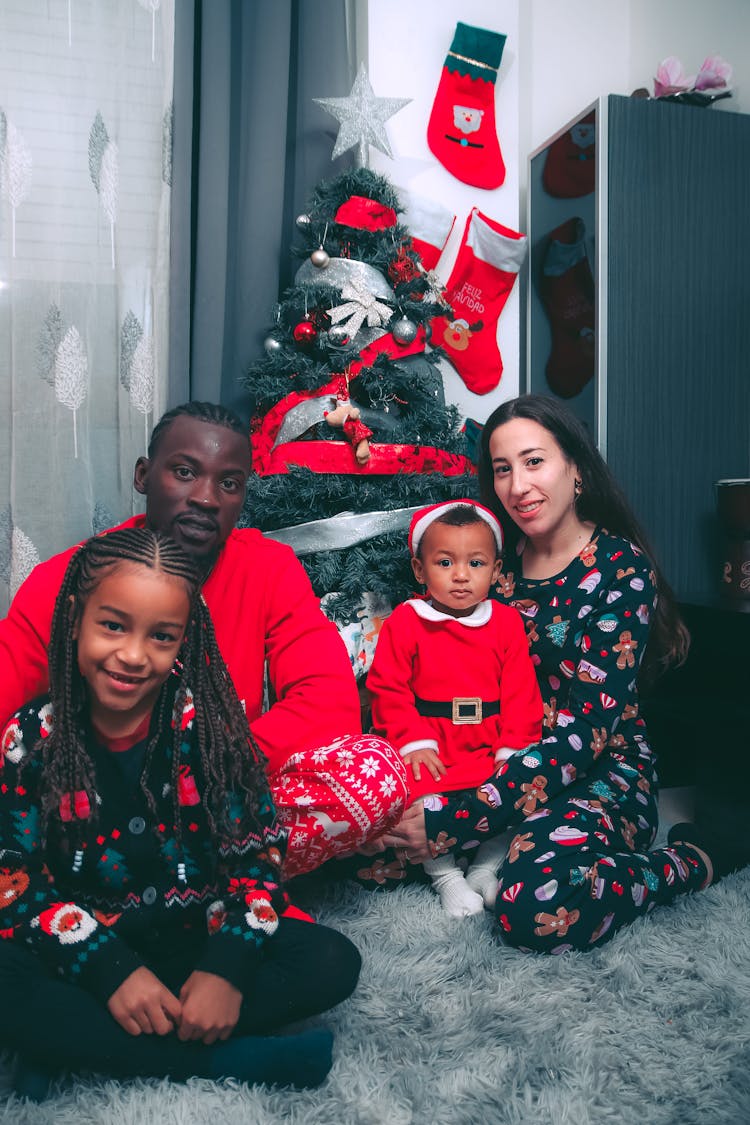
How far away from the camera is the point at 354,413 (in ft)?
6.03

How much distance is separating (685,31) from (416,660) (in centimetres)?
236

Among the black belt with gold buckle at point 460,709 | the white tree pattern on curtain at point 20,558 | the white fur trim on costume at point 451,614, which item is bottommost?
the black belt with gold buckle at point 460,709

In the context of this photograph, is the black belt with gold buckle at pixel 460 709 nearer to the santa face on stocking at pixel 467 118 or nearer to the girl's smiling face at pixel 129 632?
the girl's smiling face at pixel 129 632

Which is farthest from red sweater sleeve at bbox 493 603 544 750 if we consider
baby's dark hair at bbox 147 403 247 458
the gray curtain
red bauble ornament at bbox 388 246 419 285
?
the gray curtain

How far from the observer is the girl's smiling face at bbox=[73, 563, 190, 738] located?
1020mm

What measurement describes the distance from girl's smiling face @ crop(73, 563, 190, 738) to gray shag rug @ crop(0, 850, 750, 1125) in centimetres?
39

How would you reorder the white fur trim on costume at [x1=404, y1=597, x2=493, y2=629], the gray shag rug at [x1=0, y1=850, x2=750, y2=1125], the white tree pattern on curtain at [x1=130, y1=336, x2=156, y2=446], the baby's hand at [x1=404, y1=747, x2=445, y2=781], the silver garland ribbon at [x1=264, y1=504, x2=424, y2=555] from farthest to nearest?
the white tree pattern on curtain at [x1=130, y1=336, x2=156, y2=446]
the silver garland ribbon at [x1=264, y1=504, x2=424, y2=555]
the white fur trim on costume at [x1=404, y1=597, x2=493, y2=629]
the baby's hand at [x1=404, y1=747, x2=445, y2=781]
the gray shag rug at [x1=0, y1=850, x2=750, y2=1125]

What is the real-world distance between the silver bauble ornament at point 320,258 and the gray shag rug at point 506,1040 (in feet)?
4.68

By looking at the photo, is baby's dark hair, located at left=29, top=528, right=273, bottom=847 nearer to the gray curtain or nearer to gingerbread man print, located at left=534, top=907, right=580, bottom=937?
gingerbread man print, located at left=534, top=907, right=580, bottom=937

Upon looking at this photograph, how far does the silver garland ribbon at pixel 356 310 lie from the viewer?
194 cm

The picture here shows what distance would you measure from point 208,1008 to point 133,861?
0.71 feet

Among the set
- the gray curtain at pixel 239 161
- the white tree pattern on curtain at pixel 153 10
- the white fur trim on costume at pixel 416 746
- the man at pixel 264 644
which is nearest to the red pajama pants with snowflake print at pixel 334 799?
the man at pixel 264 644

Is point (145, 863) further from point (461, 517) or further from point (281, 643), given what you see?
point (461, 517)

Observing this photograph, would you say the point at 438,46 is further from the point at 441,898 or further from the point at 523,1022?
the point at 523,1022
